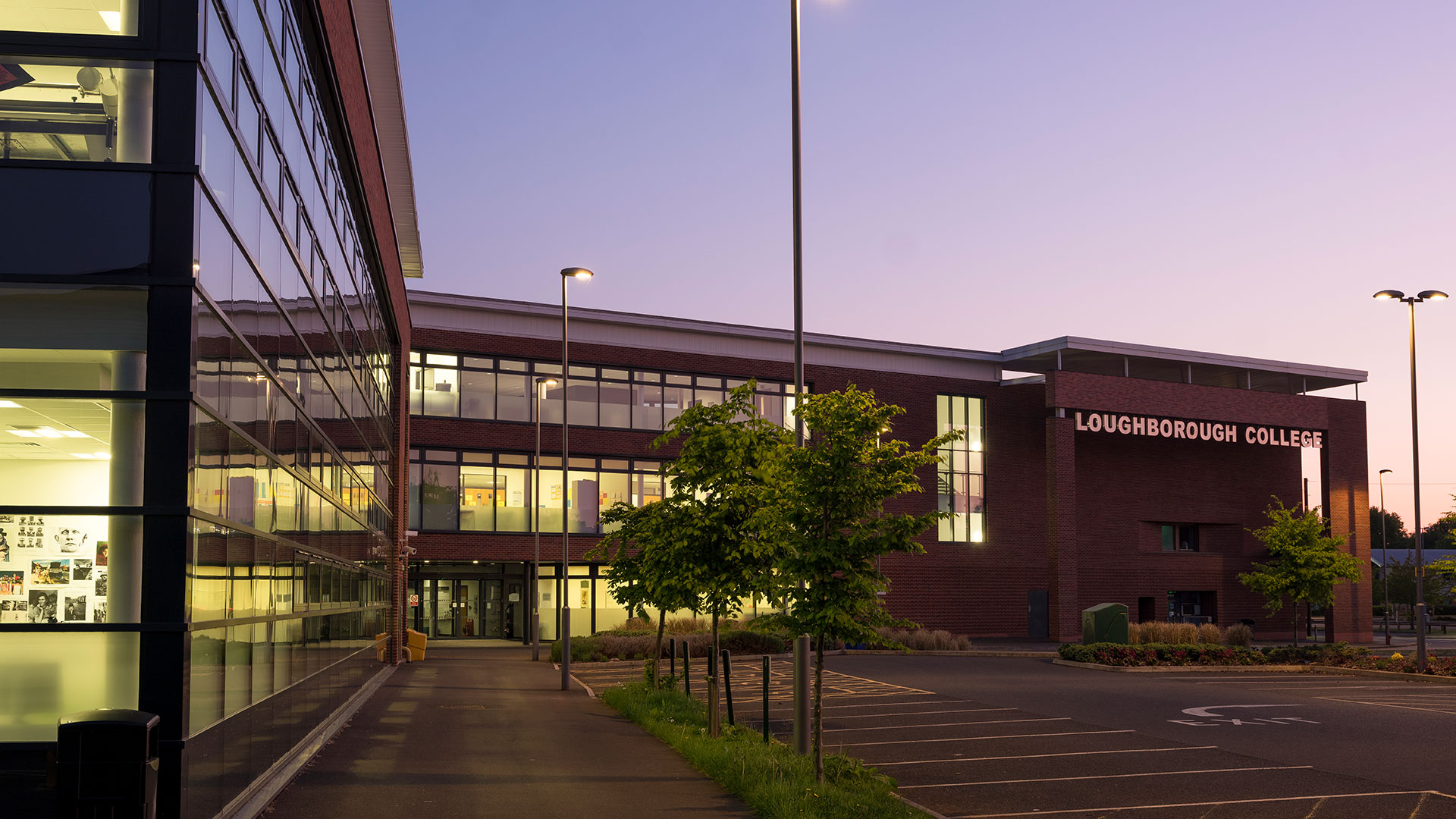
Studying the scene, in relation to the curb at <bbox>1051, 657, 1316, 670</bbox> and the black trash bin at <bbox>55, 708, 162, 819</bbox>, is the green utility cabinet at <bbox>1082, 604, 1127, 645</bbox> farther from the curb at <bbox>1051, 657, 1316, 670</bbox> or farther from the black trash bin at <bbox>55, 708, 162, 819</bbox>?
the black trash bin at <bbox>55, 708, 162, 819</bbox>

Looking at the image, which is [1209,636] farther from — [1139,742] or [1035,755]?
[1035,755]

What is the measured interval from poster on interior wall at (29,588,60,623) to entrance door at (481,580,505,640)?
1667 inches

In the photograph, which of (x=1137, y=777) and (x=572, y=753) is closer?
(x=1137, y=777)

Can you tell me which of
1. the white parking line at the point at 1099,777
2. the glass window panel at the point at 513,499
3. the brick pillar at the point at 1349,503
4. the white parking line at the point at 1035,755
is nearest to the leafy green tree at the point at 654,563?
the white parking line at the point at 1035,755

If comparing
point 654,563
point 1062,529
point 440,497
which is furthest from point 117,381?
point 1062,529

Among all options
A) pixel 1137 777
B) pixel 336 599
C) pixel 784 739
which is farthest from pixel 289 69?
pixel 1137 777

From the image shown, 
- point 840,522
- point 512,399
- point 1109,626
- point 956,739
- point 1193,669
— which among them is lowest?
point 1193,669

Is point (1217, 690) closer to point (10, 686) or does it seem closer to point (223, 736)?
point (223, 736)

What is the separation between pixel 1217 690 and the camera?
28312 mm

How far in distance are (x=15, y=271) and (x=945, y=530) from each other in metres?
49.2

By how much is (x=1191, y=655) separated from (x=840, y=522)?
94.1ft

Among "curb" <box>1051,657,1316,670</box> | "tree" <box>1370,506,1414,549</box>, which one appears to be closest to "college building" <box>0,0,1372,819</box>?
"curb" <box>1051,657,1316,670</box>

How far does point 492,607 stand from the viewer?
164ft

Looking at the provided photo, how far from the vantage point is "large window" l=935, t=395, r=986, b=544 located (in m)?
55.3
